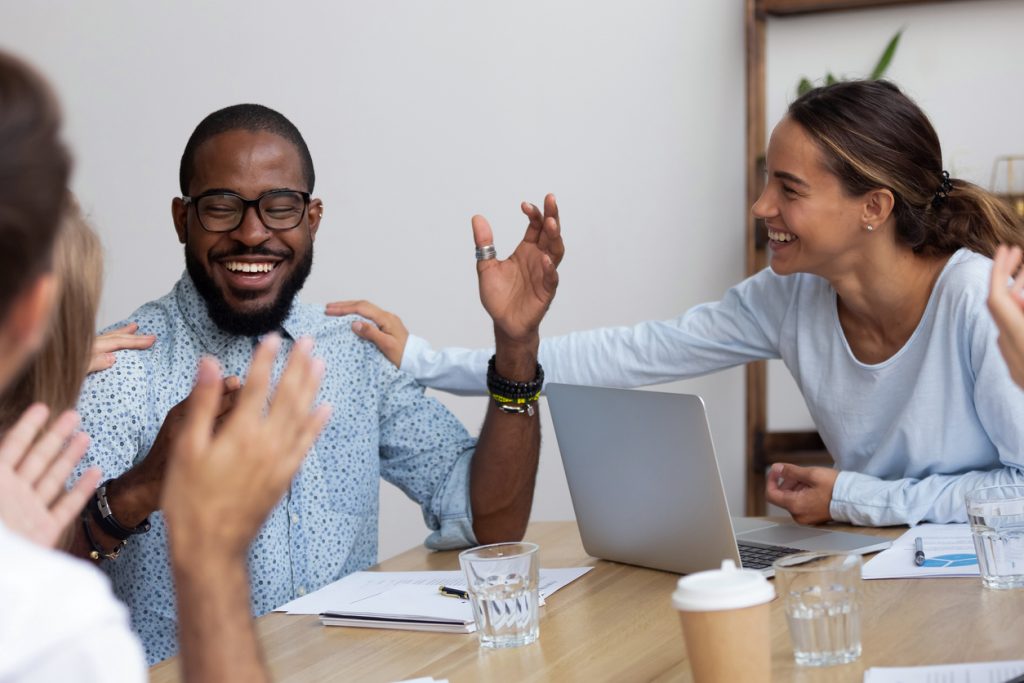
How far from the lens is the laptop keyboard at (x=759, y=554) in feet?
5.29

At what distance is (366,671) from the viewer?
1.31 meters

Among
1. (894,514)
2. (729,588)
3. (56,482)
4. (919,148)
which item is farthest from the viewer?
(919,148)

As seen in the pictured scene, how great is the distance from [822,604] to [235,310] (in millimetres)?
1156

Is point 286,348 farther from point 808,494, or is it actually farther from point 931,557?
point 931,557

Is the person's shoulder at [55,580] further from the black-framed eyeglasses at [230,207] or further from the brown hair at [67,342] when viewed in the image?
the black-framed eyeglasses at [230,207]

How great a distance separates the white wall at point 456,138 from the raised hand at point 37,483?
2.34m

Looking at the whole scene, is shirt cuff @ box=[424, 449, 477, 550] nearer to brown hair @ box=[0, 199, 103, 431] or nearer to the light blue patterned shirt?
the light blue patterned shirt

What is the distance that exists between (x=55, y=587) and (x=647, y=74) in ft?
9.58

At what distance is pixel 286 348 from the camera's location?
6.79 feet

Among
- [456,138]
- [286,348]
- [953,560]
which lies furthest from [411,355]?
[456,138]

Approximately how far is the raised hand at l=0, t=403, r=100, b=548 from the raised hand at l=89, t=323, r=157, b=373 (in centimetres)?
65

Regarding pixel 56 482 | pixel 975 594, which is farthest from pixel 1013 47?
pixel 56 482

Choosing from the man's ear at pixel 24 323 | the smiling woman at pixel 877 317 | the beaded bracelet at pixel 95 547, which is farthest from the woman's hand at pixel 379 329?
the man's ear at pixel 24 323

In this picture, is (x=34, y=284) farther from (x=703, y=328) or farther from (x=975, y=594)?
(x=703, y=328)
